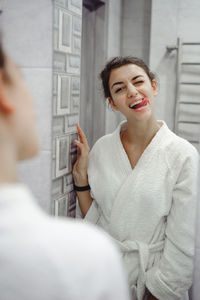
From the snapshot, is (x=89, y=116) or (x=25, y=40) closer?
(x=25, y=40)

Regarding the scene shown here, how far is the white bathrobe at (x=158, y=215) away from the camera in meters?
1.06

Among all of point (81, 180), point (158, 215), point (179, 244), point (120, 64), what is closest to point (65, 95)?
point (120, 64)

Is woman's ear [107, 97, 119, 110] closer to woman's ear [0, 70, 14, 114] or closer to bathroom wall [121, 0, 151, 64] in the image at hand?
bathroom wall [121, 0, 151, 64]

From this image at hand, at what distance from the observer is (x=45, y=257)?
36 centimetres

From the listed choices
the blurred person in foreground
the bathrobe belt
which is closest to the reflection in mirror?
the bathrobe belt

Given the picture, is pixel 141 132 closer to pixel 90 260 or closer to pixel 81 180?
pixel 81 180

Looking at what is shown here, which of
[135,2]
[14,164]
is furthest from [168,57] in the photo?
[14,164]

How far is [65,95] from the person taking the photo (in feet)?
3.59

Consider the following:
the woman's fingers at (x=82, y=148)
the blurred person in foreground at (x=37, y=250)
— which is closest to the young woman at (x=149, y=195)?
the woman's fingers at (x=82, y=148)

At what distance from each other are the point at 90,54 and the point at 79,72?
Answer: 111 mm

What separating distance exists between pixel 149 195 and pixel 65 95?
415mm

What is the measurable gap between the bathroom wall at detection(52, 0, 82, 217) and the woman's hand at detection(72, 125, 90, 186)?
2cm

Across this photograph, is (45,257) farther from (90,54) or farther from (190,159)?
(90,54)

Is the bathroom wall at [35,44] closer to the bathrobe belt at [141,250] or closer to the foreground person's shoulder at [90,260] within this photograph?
the bathrobe belt at [141,250]
